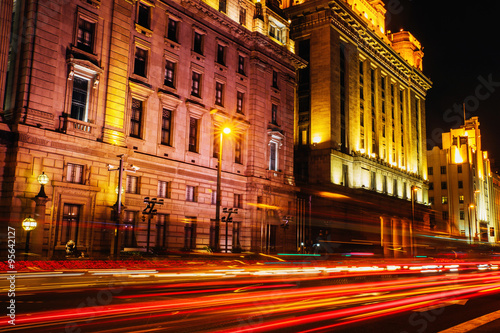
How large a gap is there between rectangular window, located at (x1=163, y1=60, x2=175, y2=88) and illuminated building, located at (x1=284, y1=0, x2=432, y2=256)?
22.2 m

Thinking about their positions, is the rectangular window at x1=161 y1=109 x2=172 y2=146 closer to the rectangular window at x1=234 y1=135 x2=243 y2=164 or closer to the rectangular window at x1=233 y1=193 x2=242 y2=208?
the rectangular window at x1=234 y1=135 x2=243 y2=164

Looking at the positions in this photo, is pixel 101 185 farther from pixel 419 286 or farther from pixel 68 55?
pixel 419 286

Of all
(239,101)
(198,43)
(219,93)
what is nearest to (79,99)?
(198,43)

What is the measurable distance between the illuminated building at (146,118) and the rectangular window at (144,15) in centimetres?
11

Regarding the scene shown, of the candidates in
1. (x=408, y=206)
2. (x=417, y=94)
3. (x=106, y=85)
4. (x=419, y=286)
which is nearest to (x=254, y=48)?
(x=106, y=85)

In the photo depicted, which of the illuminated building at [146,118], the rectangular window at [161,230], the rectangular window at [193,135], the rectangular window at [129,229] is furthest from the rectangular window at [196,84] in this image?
the rectangular window at [129,229]

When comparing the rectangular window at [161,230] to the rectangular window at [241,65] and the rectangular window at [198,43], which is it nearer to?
the rectangular window at [198,43]

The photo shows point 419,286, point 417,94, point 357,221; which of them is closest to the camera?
point 419,286

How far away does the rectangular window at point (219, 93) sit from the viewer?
130ft

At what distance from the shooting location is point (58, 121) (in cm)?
2750

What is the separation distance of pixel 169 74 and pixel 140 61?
9.34 ft

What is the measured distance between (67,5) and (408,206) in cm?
6286

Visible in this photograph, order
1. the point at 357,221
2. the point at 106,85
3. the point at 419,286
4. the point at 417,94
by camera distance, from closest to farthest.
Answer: the point at 419,286 → the point at 106,85 → the point at 357,221 → the point at 417,94

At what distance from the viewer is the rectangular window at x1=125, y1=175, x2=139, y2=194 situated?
31.4 m
